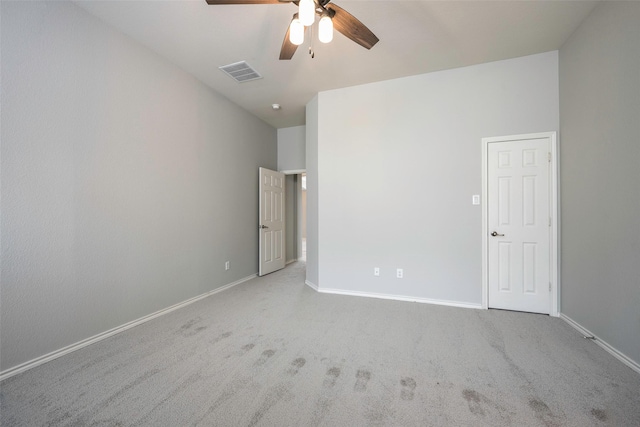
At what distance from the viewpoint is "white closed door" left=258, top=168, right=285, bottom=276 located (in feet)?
14.8

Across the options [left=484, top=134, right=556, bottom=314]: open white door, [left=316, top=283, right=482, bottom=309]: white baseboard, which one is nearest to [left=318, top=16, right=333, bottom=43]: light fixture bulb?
[left=484, top=134, right=556, bottom=314]: open white door

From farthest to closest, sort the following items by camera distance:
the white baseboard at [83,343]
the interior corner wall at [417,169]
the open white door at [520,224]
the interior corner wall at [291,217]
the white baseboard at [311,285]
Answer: the interior corner wall at [291,217], the white baseboard at [311,285], the interior corner wall at [417,169], the open white door at [520,224], the white baseboard at [83,343]

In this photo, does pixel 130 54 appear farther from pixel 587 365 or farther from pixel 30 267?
pixel 587 365

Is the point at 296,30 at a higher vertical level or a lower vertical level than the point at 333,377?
higher

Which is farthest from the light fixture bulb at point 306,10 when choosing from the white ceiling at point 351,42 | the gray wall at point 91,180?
the gray wall at point 91,180

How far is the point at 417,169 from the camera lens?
3176mm

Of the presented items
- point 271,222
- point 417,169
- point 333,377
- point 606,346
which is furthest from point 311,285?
point 606,346

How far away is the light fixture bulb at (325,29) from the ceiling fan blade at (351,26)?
0.08 metres

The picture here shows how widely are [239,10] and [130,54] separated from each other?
48.9 inches

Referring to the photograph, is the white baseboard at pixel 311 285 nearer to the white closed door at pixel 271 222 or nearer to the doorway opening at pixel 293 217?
the white closed door at pixel 271 222

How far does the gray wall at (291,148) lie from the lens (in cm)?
498

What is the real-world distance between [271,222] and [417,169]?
2804 millimetres

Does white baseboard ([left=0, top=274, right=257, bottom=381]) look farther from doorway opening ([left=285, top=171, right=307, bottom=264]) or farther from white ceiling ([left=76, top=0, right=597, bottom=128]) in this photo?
white ceiling ([left=76, top=0, right=597, bottom=128])

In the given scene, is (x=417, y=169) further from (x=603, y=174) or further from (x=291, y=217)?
(x=291, y=217)
